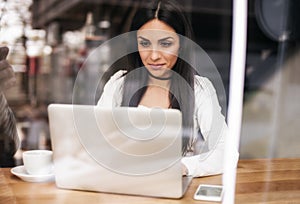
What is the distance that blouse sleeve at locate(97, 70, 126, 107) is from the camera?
2.46ft

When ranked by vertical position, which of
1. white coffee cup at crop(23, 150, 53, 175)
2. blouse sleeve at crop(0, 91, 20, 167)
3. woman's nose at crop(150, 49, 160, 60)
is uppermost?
woman's nose at crop(150, 49, 160, 60)

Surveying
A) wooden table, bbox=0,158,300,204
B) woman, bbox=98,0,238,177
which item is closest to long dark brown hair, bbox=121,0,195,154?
woman, bbox=98,0,238,177

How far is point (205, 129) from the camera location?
2.73ft

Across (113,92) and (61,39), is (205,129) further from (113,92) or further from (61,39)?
(61,39)

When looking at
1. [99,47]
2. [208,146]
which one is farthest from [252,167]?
[99,47]

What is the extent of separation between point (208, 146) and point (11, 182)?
43cm

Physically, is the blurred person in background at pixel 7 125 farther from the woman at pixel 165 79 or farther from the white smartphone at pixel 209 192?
the white smartphone at pixel 209 192

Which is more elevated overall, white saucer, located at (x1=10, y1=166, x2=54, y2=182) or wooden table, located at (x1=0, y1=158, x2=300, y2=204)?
white saucer, located at (x1=10, y1=166, x2=54, y2=182)

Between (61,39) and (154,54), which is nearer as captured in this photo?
(154,54)

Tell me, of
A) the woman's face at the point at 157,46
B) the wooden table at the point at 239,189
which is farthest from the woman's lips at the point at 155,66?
the wooden table at the point at 239,189

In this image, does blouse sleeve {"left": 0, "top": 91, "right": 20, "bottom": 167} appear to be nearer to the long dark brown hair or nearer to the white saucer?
the white saucer

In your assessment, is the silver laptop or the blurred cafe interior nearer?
the silver laptop

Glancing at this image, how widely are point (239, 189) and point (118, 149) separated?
308 millimetres

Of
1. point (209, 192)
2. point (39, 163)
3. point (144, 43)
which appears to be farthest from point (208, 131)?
point (39, 163)
